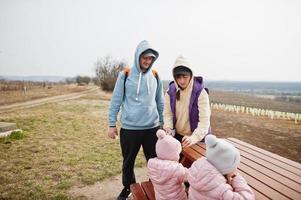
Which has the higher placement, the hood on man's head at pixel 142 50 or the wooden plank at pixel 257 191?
the hood on man's head at pixel 142 50

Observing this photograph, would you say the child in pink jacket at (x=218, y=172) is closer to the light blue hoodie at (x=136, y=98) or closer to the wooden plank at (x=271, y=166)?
the wooden plank at (x=271, y=166)

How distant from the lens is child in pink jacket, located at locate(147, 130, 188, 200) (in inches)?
90.1

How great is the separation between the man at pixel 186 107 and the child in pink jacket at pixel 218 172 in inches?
43.2

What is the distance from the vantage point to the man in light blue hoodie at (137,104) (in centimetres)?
331

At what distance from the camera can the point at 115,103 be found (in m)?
3.39

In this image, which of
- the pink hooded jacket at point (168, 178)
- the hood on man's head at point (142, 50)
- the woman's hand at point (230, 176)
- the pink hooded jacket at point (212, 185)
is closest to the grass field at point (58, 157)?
the pink hooded jacket at point (168, 178)

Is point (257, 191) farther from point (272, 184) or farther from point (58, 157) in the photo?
point (58, 157)

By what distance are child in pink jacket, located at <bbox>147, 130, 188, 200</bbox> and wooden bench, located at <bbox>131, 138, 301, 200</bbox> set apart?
1.40 feet

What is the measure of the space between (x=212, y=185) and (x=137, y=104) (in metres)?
1.70

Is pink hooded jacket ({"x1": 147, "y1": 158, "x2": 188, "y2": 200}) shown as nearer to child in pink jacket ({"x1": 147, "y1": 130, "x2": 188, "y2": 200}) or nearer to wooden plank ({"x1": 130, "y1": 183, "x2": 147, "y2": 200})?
child in pink jacket ({"x1": 147, "y1": 130, "x2": 188, "y2": 200})

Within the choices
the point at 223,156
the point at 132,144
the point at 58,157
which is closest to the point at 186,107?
the point at 132,144

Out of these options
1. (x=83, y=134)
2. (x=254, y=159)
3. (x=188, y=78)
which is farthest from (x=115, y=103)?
(x=83, y=134)

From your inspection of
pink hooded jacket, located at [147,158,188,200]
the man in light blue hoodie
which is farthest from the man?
pink hooded jacket, located at [147,158,188,200]

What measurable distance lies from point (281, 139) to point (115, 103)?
28.4 ft
